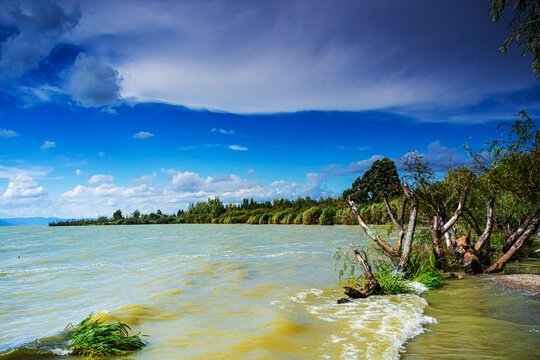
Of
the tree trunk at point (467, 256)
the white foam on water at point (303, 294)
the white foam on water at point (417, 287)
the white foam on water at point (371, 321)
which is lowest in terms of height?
the white foam on water at point (303, 294)

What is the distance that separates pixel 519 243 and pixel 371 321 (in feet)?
24.0

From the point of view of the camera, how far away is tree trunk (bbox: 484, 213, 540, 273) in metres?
10.4

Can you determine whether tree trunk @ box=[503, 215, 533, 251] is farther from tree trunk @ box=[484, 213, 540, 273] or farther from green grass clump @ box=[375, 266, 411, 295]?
green grass clump @ box=[375, 266, 411, 295]

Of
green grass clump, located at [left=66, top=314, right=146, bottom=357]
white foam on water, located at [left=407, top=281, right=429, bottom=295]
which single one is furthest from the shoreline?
green grass clump, located at [left=66, top=314, right=146, bottom=357]

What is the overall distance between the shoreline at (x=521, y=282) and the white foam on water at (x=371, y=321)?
2.27 m

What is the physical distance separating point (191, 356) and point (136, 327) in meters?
2.26

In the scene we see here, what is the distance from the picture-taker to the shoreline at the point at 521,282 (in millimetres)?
8546

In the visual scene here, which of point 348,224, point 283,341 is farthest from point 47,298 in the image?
point 348,224

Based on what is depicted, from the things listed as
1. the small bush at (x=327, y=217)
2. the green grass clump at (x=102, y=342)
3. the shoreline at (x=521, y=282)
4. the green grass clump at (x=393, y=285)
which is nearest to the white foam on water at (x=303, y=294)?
the green grass clump at (x=393, y=285)

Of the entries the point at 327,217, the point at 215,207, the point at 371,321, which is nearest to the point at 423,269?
the point at 371,321

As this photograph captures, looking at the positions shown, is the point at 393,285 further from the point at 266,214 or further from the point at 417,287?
the point at 266,214

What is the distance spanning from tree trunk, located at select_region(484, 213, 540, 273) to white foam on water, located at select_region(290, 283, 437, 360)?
363 centimetres

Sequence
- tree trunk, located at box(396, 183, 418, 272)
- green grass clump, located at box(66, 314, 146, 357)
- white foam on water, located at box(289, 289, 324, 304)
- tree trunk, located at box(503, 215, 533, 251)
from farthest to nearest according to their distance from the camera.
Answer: tree trunk, located at box(503, 215, 533, 251), tree trunk, located at box(396, 183, 418, 272), white foam on water, located at box(289, 289, 324, 304), green grass clump, located at box(66, 314, 146, 357)

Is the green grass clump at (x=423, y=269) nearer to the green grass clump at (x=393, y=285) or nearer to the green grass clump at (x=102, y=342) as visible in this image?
the green grass clump at (x=393, y=285)
